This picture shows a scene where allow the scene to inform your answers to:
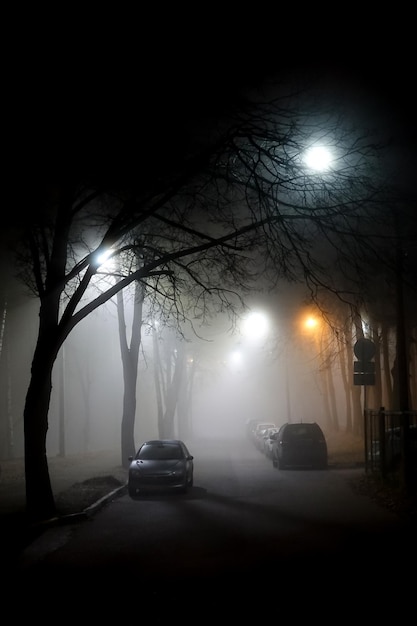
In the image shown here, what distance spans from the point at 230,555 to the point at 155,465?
902 cm

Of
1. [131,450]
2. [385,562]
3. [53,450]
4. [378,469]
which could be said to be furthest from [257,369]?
[385,562]

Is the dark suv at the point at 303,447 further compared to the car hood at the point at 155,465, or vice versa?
the dark suv at the point at 303,447

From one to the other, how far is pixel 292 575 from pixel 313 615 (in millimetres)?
1558

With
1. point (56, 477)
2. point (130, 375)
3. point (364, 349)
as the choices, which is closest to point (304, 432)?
point (130, 375)

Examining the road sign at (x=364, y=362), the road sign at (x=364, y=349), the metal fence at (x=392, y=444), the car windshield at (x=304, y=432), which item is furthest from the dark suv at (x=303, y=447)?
the road sign at (x=364, y=349)

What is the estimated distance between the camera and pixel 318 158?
33.9ft

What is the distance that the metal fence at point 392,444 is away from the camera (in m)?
13.9

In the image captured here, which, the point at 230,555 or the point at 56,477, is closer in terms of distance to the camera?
the point at 230,555

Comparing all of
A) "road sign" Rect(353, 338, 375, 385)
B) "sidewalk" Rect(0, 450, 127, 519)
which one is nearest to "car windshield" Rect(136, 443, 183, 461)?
"sidewalk" Rect(0, 450, 127, 519)

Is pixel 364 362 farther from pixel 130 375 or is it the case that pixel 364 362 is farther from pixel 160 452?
pixel 130 375

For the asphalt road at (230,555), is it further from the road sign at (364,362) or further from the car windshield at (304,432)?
the car windshield at (304,432)

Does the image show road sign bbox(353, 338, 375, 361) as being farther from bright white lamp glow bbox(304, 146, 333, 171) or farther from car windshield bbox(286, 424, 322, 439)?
car windshield bbox(286, 424, 322, 439)

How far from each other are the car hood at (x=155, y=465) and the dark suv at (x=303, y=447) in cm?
772

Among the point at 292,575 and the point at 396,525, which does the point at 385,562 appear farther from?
the point at 396,525
